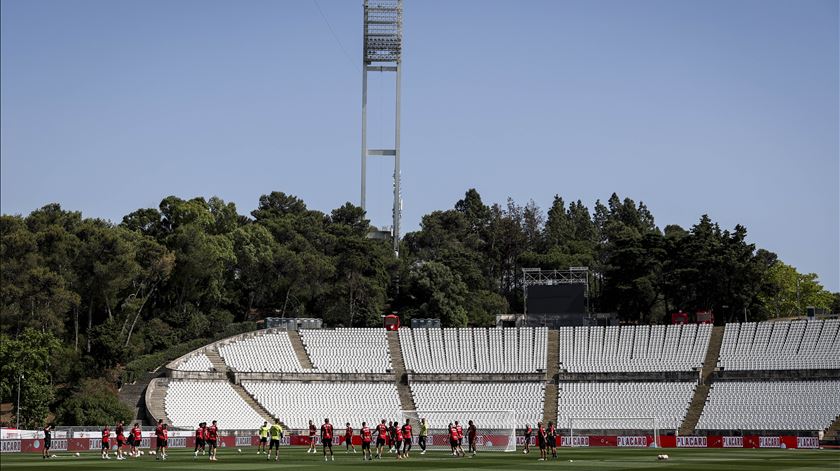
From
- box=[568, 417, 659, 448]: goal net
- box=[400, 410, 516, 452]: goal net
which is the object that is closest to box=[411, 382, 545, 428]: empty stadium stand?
box=[400, 410, 516, 452]: goal net

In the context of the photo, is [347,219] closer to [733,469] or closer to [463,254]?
[463,254]

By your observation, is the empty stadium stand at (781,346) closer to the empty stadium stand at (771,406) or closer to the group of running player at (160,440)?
the empty stadium stand at (771,406)

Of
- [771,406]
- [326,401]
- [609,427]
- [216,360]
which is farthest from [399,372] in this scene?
[771,406]

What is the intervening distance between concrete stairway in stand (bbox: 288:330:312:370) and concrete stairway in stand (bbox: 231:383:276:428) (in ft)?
20.9

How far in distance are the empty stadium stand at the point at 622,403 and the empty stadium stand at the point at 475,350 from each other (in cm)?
526

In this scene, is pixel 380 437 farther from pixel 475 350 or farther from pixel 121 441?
pixel 475 350

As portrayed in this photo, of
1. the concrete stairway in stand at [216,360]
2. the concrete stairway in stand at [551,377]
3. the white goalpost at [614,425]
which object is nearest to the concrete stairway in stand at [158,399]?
the concrete stairway in stand at [216,360]

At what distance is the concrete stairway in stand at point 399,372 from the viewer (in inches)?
3263

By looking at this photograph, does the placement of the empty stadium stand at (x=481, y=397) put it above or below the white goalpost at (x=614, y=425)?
above

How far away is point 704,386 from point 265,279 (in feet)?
145

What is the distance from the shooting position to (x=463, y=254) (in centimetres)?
11919

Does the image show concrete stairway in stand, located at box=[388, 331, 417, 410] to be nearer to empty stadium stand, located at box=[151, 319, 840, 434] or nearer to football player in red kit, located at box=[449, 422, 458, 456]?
empty stadium stand, located at box=[151, 319, 840, 434]

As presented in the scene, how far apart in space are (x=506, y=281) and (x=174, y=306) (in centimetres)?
5254

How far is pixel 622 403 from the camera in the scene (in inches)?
3137
